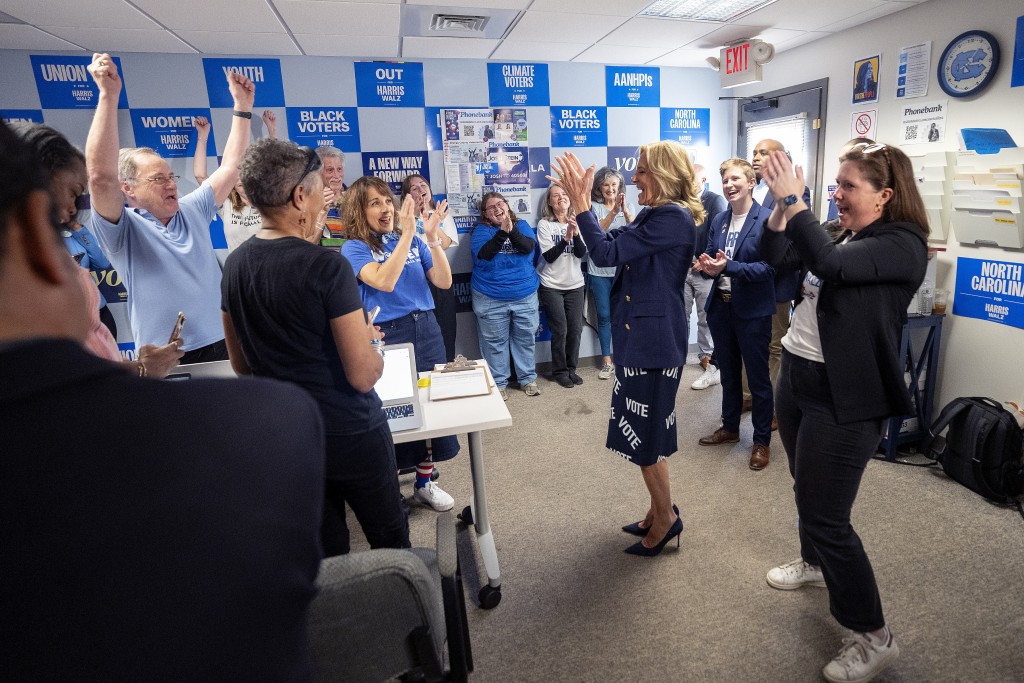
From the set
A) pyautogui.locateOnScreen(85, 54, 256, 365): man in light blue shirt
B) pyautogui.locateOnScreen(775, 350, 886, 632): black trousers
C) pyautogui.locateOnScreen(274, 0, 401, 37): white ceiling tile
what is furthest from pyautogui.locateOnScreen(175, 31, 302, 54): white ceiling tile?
pyautogui.locateOnScreen(775, 350, 886, 632): black trousers

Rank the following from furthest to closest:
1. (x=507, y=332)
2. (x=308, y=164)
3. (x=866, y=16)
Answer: (x=507, y=332), (x=866, y=16), (x=308, y=164)

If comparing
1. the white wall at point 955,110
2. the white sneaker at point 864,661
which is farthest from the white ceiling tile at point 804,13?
the white sneaker at point 864,661

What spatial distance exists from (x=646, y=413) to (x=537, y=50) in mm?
3065

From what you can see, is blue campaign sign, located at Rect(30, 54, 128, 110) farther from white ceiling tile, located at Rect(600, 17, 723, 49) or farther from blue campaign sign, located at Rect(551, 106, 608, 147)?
white ceiling tile, located at Rect(600, 17, 723, 49)

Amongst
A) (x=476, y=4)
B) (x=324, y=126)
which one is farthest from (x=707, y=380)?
(x=324, y=126)

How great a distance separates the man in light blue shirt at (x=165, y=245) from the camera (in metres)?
1.91

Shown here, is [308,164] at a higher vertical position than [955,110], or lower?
lower

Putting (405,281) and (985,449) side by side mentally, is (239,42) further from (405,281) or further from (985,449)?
(985,449)

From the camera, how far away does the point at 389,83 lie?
408 centimetres

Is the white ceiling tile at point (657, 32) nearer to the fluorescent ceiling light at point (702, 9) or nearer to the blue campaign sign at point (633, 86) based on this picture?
the fluorescent ceiling light at point (702, 9)

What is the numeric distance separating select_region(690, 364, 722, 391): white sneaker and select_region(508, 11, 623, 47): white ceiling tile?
251cm

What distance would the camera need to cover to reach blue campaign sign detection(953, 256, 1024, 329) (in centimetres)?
275

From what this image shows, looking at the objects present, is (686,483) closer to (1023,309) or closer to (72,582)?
(1023,309)

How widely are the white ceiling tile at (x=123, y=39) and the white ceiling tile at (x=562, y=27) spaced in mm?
2087
